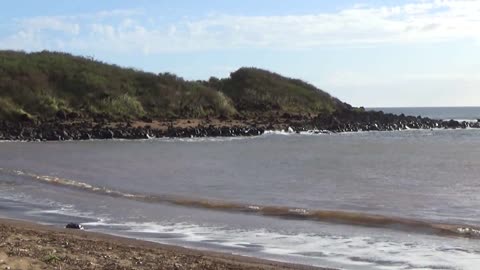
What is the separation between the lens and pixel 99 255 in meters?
9.37

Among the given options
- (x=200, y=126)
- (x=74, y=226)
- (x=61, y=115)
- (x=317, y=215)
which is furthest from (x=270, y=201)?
(x=200, y=126)

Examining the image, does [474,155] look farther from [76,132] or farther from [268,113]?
[268,113]

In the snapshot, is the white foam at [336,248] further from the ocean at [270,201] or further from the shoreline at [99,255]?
the shoreline at [99,255]

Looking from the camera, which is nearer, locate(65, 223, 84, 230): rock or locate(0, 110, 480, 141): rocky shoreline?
locate(65, 223, 84, 230): rock

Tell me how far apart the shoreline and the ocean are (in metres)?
0.67

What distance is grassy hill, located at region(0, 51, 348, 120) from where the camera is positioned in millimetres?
53250

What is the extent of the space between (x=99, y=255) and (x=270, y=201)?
29.0ft

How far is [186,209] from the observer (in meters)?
16.4

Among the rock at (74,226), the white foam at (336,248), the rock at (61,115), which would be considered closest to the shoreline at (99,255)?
the white foam at (336,248)

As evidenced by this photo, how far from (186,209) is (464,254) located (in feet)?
23.2

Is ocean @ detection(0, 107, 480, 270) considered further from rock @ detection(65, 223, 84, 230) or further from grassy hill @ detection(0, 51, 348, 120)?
grassy hill @ detection(0, 51, 348, 120)

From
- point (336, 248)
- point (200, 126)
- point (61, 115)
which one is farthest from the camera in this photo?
point (200, 126)

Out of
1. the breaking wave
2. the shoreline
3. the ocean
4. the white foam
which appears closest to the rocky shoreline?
the ocean

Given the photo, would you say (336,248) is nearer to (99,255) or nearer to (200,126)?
(99,255)
